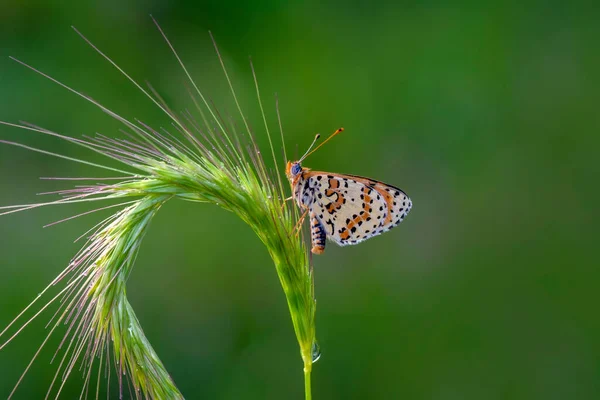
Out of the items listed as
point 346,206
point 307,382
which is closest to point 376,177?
point 346,206

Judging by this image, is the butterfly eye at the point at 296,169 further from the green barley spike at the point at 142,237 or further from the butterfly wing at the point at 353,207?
the green barley spike at the point at 142,237

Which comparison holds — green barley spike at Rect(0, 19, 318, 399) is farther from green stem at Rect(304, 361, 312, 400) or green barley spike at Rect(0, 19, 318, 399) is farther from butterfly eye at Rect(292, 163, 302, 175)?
butterfly eye at Rect(292, 163, 302, 175)

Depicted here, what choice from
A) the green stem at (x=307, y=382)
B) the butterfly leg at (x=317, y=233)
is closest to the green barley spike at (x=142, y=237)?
the green stem at (x=307, y=382)

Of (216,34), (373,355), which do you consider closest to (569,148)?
(373,355)

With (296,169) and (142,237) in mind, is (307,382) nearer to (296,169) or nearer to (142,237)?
(142,237)

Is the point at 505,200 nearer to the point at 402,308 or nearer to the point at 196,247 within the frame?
the point at 402,308

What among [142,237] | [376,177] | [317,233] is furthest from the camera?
[376,177]
